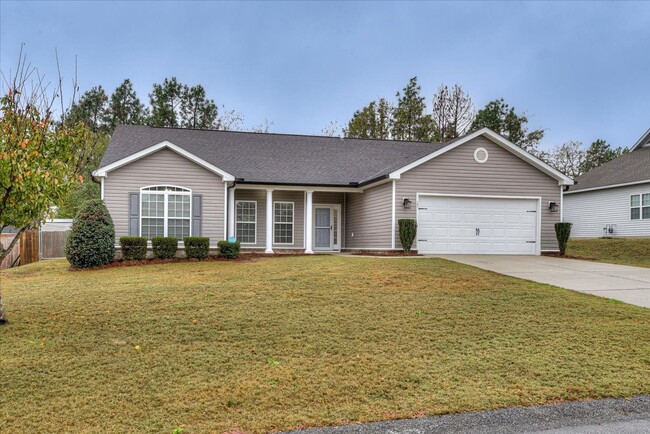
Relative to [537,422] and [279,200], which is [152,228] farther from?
[537,422]

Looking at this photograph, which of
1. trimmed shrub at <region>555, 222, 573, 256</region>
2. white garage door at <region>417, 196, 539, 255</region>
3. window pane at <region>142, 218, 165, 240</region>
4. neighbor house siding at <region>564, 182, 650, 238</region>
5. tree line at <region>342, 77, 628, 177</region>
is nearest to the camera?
window pane at <region>142, 218, 165, 240</region>

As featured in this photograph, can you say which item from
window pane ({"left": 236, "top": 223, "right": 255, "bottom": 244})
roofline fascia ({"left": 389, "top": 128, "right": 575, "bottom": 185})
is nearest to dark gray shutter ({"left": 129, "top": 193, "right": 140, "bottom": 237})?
window pane ({"left": 236, "top": 223, "right": 255, "bottom": 244})

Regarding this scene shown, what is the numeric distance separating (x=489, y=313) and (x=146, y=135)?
16413mm

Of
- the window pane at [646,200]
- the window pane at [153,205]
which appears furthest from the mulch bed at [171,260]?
the window pane at [646,200]

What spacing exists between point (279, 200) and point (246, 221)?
1.52 meters

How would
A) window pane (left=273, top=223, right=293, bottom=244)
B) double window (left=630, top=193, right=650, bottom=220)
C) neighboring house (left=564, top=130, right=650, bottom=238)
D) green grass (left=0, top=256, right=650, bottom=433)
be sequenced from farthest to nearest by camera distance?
neighboring house (left=564, top=130, right=650, bottom=238), double window (left=630, top=193, right=650, bottom=220), window pane (left=273, top=223, right=293, bottom=244), green grass (left=0, top=256, right=650, bottom=433)

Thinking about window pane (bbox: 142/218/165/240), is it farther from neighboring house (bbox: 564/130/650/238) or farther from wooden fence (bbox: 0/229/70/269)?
neighboring house (bbox: 564/130/650/238)

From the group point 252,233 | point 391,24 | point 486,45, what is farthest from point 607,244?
point 252,233

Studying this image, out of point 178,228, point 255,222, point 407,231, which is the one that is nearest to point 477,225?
point 407,231

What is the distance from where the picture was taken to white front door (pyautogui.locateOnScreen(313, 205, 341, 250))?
19172mm

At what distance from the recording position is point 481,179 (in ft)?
54.0

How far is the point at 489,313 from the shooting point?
7.37m

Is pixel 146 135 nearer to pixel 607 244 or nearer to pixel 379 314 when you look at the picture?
pixel 379 314

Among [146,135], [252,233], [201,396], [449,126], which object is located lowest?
[201,396]
